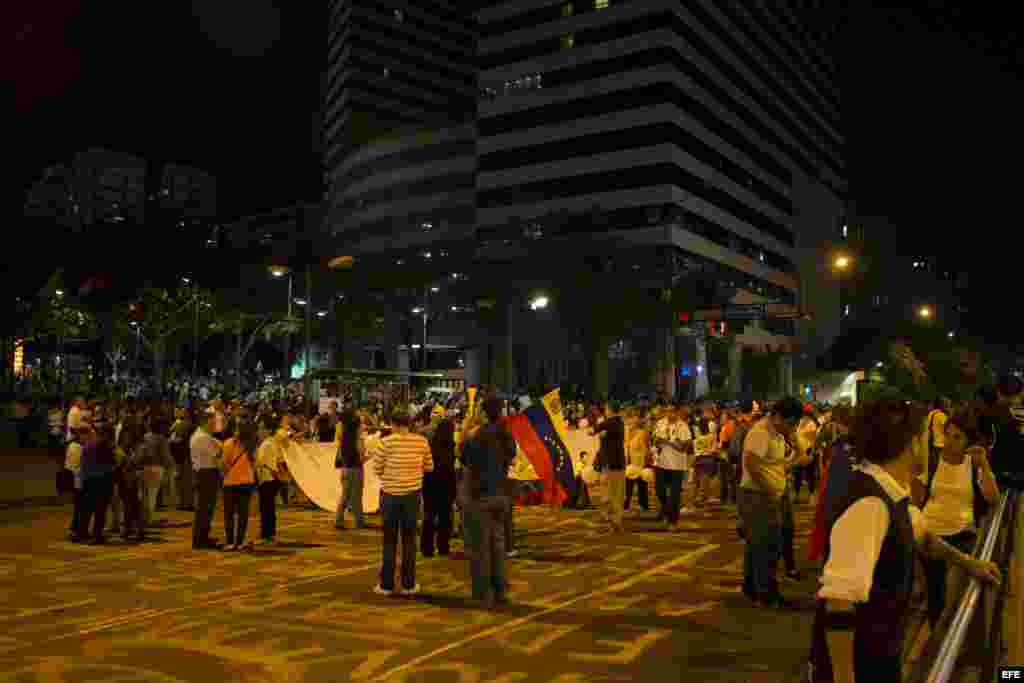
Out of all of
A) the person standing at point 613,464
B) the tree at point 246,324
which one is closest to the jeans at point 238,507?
the person standing at point 613,464

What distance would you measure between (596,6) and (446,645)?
80349mm

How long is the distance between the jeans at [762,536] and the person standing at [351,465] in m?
6.78

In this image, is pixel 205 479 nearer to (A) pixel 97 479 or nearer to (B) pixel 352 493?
(A) pixel 97 479

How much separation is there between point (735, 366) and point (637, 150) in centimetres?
2080

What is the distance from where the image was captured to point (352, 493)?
13.9 meters

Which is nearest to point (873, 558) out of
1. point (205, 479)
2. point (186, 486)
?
point (205, 479)

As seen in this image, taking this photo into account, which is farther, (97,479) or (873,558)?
(97,479)

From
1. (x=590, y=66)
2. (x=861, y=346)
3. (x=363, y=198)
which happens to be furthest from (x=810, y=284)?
(x=363, y=198)

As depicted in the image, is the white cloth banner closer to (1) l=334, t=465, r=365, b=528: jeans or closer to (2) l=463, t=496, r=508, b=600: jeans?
(1) l=334, t=465, r=365, b=528: jeans

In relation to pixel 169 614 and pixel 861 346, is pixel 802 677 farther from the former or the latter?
pixel 861 346

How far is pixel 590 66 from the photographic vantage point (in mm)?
79812

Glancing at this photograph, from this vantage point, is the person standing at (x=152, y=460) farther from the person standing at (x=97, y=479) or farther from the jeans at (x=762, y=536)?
the jeans at (x=762, y=536)

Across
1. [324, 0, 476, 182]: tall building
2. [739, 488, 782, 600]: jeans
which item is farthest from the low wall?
[324, 0, 476, 182]: tall building

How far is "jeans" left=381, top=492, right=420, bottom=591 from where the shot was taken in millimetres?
9172
